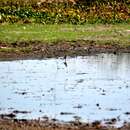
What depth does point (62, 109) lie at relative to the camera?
1480cm

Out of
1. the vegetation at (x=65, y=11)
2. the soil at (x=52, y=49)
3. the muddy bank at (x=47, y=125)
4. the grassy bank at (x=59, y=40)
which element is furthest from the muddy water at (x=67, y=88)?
the vegetation at (x=65, y=11)

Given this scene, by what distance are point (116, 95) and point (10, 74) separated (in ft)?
15.5

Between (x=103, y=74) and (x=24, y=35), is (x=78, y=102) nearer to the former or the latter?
(x=103, y=74)

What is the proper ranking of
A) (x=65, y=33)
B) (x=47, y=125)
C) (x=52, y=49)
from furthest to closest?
(x=65, y=33), (x=52, y=49), (x=47, y=125)

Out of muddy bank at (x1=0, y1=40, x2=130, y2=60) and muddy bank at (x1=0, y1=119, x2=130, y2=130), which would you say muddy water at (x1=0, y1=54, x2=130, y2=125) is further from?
muddy bank at (x1=0, y1=40, x2=130, y2=60)

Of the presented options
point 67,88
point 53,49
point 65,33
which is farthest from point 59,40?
point 67,88

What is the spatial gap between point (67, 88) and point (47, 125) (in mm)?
4687

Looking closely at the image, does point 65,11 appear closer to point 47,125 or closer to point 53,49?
point 53,49

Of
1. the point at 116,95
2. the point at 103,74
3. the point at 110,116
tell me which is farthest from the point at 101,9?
the point at 110,116

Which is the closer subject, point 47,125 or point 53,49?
point 47,125

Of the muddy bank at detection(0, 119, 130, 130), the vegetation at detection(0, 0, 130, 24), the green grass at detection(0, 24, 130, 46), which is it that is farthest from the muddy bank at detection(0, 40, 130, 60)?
the muddy bank at detection(0, 119, 130, 130)

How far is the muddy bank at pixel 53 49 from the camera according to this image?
24922 millimetres

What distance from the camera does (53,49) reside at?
26.1m

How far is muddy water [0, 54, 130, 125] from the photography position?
14531mm
